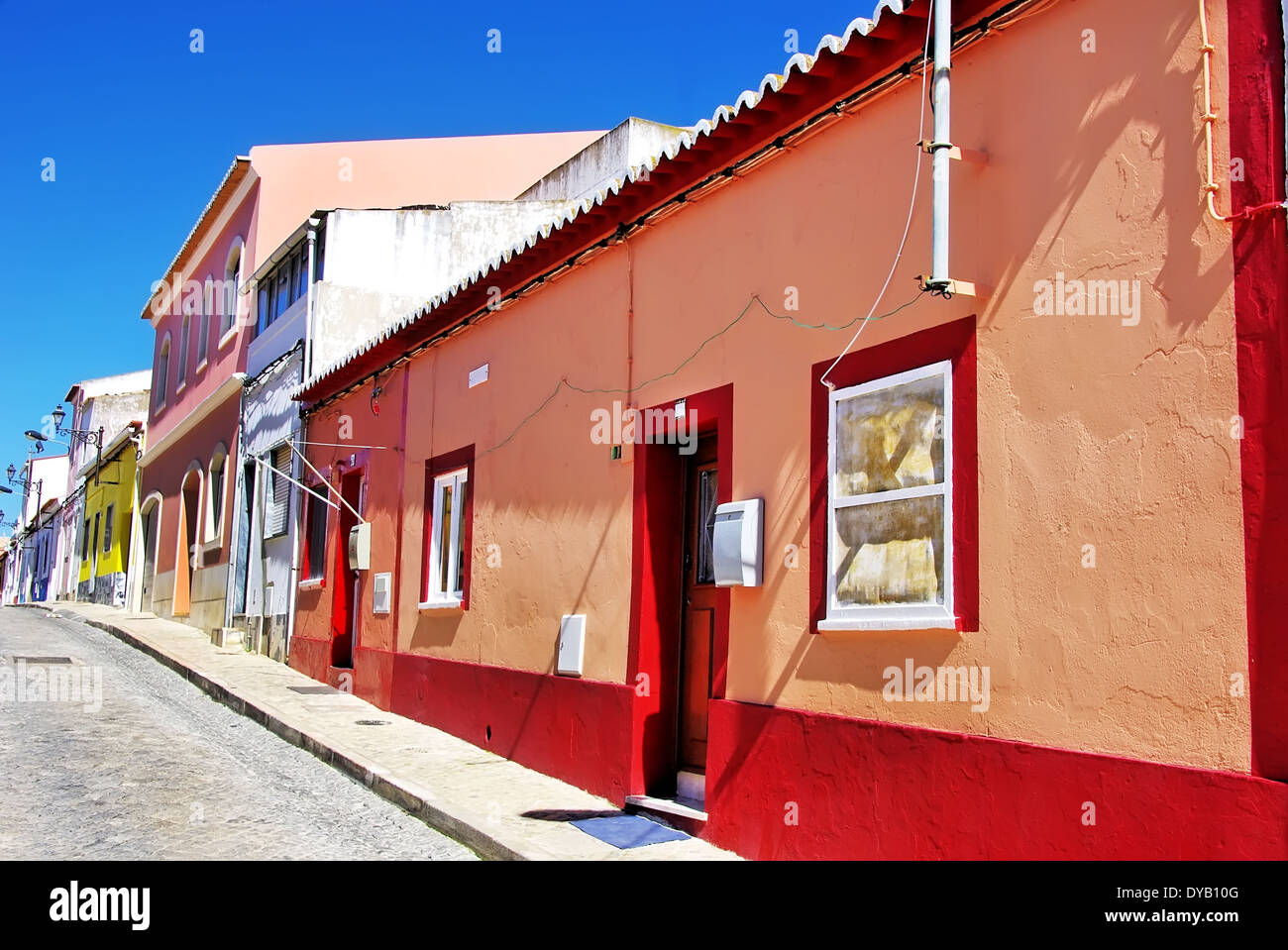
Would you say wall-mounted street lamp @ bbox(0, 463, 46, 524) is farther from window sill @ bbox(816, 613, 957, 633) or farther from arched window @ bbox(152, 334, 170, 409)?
window sill @ bbox(816, 613, 957, 633)

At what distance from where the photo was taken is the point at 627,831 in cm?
666

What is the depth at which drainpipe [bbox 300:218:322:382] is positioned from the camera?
14695 mm

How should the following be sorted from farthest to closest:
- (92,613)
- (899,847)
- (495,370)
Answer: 1. (92,613)
2. (495,370)
3. (899,847)

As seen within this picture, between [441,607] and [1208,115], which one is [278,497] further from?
[1208,115]

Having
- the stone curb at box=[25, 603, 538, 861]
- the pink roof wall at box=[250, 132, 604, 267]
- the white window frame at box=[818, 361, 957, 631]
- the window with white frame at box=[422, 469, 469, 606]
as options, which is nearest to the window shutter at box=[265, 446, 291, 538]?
the stone curb at box=[25, 603, 538, 861]

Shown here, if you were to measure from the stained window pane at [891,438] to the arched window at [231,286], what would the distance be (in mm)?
15337

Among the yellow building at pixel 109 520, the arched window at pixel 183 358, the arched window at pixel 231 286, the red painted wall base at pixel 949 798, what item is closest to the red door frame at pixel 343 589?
the arched window at pixel 231 286

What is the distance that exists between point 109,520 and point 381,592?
1946cm

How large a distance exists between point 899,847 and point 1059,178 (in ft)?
9.56
